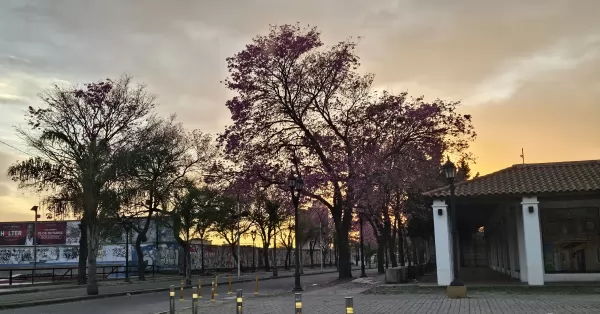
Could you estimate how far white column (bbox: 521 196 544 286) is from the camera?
69.5 feet

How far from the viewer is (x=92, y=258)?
26.5 meters

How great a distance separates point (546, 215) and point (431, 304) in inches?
371

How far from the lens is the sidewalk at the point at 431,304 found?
51.0 ft

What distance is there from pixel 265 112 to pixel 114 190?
8.74 m

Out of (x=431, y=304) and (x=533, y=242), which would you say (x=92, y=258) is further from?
(x=533, y=242)

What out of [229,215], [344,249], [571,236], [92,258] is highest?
[229,215]

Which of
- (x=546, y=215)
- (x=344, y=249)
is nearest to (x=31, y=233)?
(x=344, y=249)

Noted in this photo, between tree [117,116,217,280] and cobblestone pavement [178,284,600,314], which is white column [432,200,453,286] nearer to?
cobblestone pavement [178,284,600,314]

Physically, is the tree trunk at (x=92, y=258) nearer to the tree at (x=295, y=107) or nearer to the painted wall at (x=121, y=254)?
the tree at (x=295, y=107)

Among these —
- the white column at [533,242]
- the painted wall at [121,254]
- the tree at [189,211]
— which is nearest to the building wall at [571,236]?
the white column at [533,242]

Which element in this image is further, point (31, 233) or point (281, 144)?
point (31, 233)

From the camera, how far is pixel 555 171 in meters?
24.5

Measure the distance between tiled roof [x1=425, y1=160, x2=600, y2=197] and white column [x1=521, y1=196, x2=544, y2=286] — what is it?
0.61 m

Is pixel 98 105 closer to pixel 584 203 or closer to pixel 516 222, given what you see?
pixel 516 222
